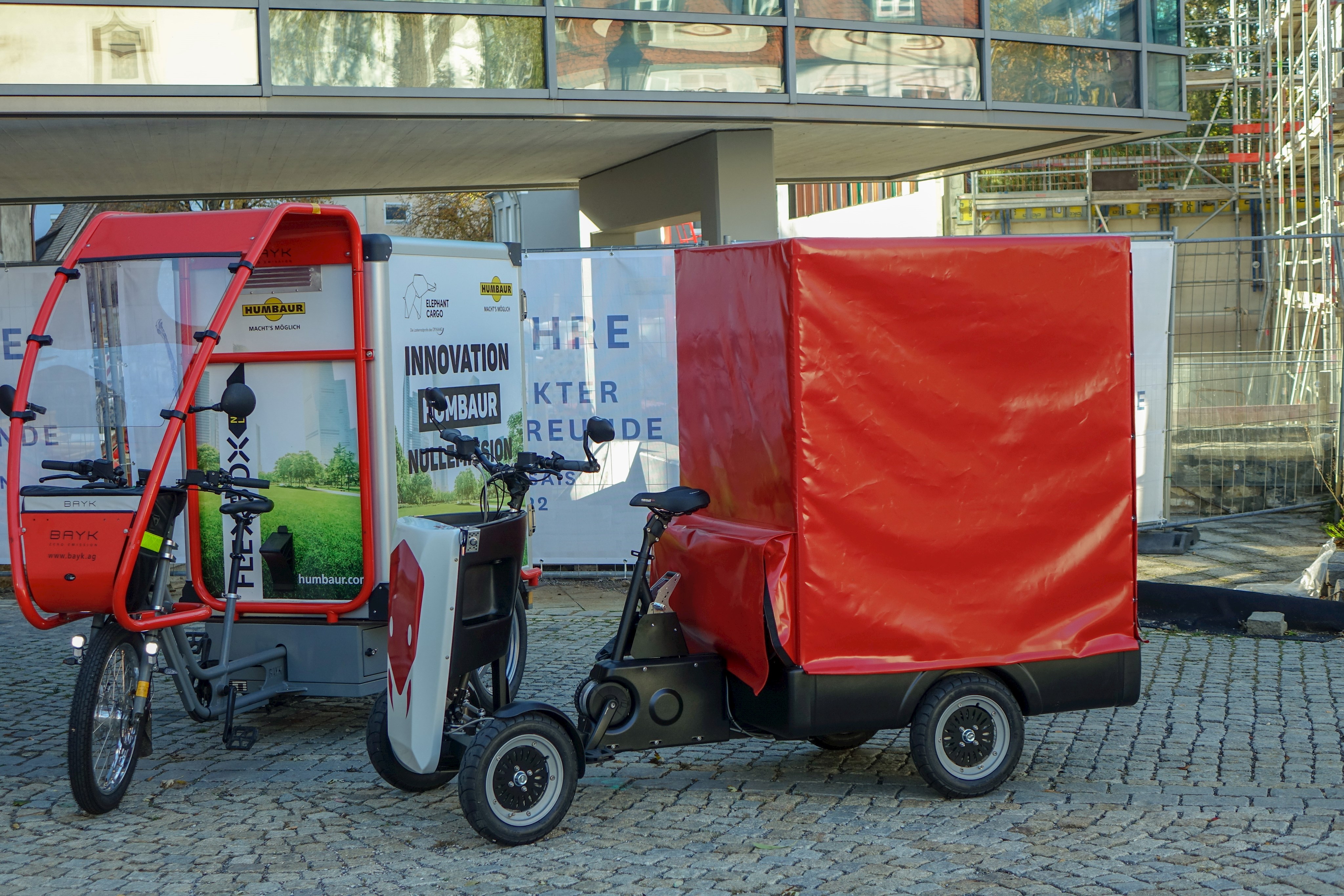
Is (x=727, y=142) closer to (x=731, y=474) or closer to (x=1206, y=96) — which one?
(x=731, y=474)

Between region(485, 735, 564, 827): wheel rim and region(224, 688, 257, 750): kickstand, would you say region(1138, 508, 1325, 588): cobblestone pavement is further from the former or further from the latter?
region(224, 688, 257, 750): kickstand

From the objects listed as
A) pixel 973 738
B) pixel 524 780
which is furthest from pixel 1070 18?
pixel 524 780

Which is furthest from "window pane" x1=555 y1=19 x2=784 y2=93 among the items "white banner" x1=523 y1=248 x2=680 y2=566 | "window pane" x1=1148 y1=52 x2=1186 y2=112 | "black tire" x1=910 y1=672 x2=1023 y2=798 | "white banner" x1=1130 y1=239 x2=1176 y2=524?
A: "black tire" x1=910 y1=672 x2=1023 y2=798

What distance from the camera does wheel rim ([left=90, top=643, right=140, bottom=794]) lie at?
15.6 feet

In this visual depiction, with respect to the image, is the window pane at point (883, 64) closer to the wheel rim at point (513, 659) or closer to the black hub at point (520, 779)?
the wheel rim at point (513, 659)

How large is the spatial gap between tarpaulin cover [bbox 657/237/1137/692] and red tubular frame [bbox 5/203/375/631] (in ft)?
5.24

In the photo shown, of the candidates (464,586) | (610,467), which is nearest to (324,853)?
(464,586)

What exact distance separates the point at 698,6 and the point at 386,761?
343 inches

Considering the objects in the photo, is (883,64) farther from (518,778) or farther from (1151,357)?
(518,778)

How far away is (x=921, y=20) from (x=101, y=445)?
8948mm

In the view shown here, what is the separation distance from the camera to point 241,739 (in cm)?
532

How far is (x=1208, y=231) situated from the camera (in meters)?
27.9

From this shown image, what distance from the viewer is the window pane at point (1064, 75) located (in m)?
12.9

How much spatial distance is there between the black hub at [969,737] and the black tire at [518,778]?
131 cm
